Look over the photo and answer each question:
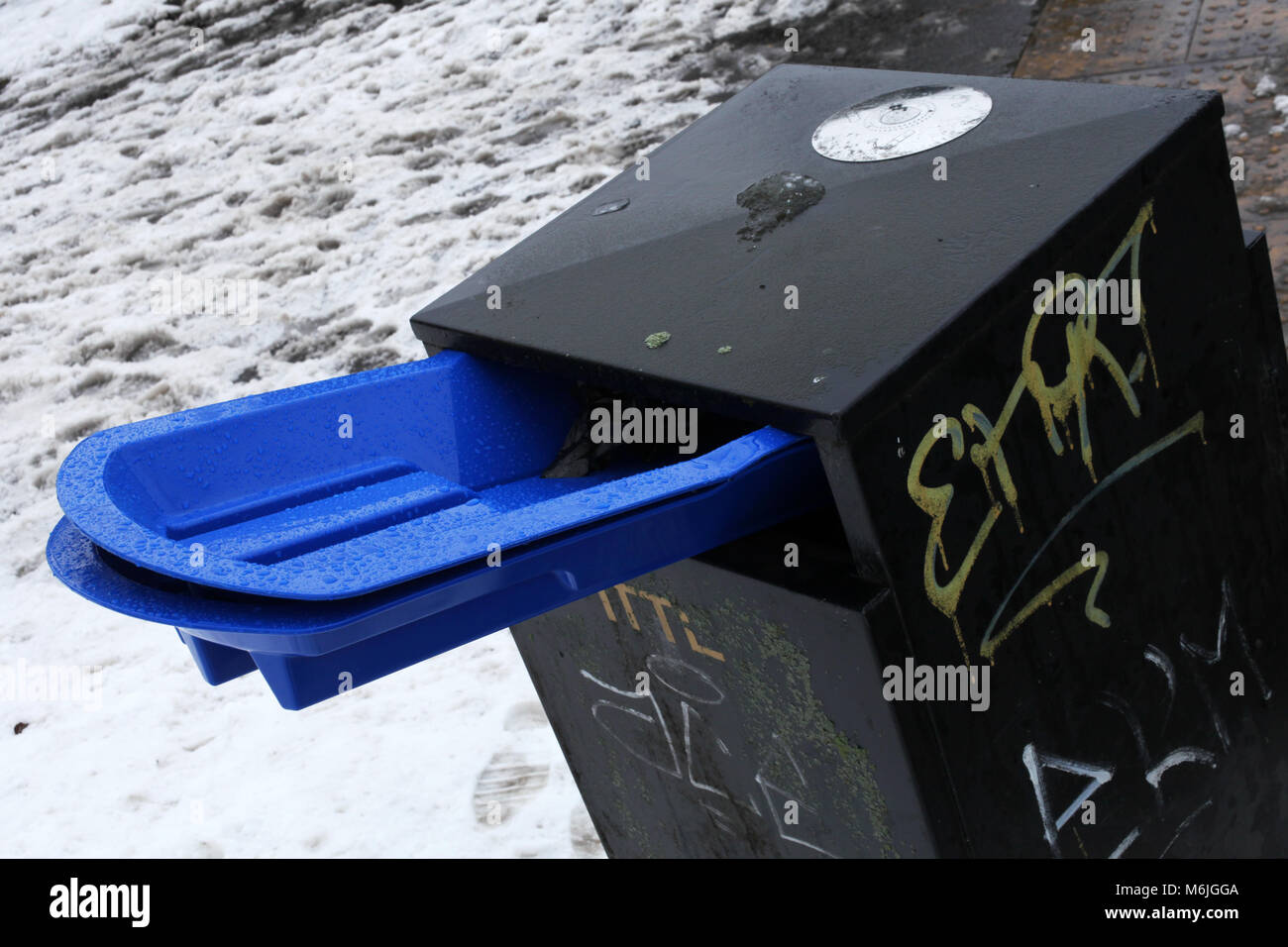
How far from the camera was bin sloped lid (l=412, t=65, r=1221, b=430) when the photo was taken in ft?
4.05

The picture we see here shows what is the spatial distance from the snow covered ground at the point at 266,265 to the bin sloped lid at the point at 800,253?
3.67 ft

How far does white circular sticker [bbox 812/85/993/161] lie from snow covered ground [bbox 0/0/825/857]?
1297mm

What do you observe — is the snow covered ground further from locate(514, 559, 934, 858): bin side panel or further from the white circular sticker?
the white circular sticker

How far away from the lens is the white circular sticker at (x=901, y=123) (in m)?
1.54

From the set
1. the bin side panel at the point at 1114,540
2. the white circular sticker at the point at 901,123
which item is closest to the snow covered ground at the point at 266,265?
the bin side panel at the point at 1114,540

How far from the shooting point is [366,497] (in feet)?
4.48

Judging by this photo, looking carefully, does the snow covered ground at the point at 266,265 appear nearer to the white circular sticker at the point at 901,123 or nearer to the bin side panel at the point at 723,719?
the bin side panel at the point at 723,719
